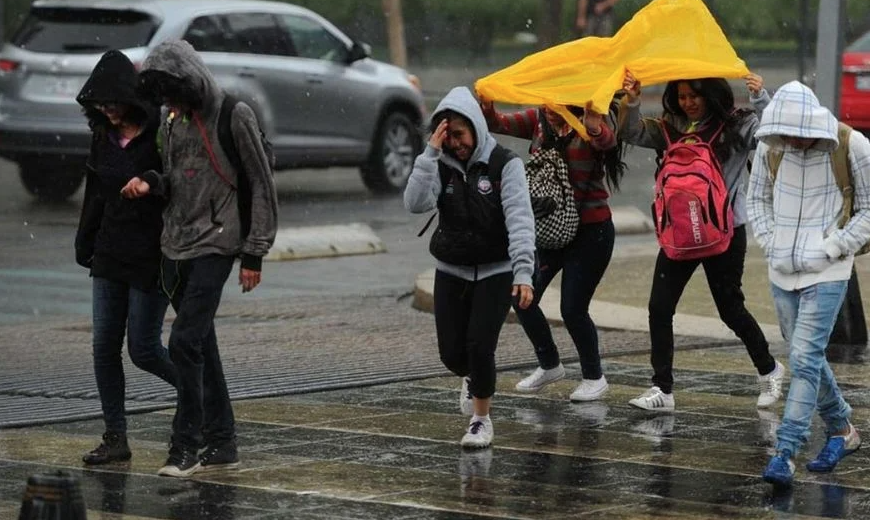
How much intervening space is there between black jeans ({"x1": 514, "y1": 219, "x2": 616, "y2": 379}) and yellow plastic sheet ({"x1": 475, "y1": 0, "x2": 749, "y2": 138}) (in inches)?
21.0

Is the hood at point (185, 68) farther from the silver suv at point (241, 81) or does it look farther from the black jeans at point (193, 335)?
the silver suv at point (241, 81)

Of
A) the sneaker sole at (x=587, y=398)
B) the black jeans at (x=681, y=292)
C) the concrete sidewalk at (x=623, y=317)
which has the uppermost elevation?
the black jeans at (x=681, y=292)

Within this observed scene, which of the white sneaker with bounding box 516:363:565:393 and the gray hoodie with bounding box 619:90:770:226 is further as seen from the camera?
the white sneaker with bounding box 516:363:565:393

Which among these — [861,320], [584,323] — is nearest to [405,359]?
[584,323]

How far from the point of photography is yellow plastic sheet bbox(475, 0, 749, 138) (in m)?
8.95

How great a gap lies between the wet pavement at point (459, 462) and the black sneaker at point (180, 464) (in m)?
0.05

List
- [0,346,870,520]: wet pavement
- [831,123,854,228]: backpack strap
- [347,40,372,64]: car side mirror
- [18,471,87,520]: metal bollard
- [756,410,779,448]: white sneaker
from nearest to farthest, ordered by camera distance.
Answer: [18,471,87,520]: metal bollard → [0,346,870,520]: wet pavement → [831,123,854,228]: backpack strap → [756,410,779,448]: white sneaker → [347,40,372,64]: car side mirror

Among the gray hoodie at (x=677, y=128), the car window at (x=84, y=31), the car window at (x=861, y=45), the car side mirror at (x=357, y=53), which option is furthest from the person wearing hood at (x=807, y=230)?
the car window at (x=861, y=45)

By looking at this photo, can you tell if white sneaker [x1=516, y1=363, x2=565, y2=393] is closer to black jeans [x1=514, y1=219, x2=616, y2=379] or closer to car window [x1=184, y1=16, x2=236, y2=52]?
black jeans [x1=514, y1=219, x2=616, y2=379]

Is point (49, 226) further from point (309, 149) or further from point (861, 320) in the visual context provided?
point (861, 320)

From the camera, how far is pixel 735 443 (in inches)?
329

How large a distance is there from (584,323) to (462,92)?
1688 mm

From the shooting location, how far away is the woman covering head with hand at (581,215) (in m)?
9.13

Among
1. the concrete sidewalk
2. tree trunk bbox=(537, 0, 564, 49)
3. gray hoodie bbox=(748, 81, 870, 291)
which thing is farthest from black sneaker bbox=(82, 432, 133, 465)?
tree trunk bbox=(537, 0, 564, 49)
